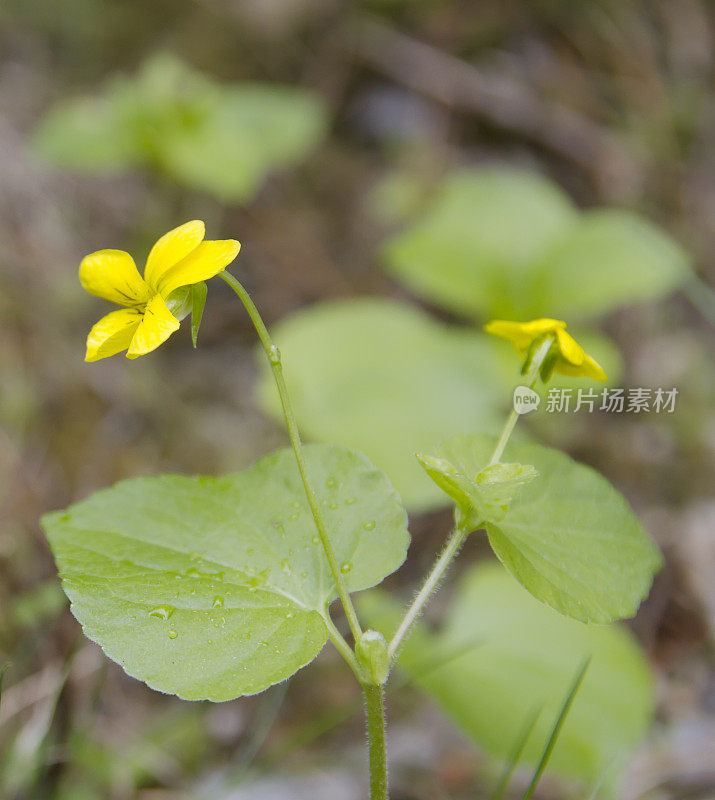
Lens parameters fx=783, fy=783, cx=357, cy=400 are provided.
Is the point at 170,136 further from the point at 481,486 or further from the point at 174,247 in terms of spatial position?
the point at 481,486

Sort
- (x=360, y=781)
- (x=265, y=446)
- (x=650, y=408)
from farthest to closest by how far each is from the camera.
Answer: (x=650, y=408) → (x=265, y=446) → (x=360, y=781)

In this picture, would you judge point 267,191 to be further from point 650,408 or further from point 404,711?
point 404,711

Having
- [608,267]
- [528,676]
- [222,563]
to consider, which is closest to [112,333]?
[222,563]

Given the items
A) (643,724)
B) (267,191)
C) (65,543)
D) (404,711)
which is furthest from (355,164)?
(65,543)

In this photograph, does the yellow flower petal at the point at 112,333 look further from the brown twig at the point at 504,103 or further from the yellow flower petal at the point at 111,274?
the brown twig at the point at 504,103

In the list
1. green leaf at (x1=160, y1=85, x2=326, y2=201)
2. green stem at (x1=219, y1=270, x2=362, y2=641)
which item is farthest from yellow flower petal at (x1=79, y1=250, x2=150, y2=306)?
green leaf at (x1=160, y1=85, x2=326, y2=201)

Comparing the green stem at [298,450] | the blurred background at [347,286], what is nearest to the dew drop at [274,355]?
the green stem at [298,450]

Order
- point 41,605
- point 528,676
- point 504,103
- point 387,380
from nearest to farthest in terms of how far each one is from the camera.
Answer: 1. point 41,605
2. point 528,676
3. point 387,380
4. point 504,103
